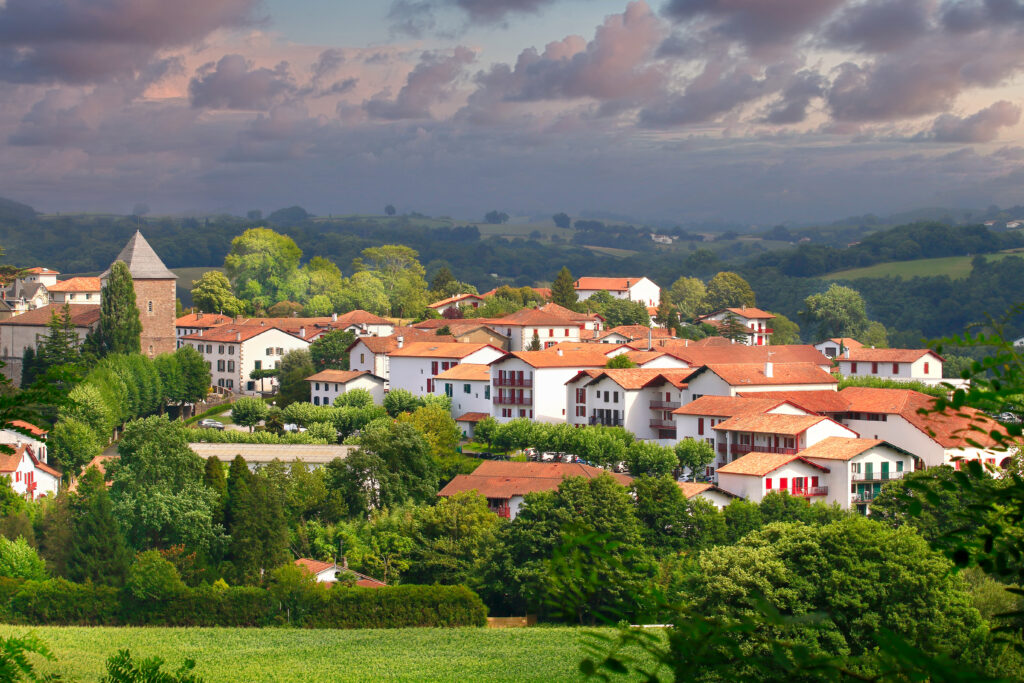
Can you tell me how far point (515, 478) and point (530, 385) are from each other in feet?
40.4

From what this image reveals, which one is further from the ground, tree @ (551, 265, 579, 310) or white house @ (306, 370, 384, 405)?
tree @ (551, 265, 579, 310)

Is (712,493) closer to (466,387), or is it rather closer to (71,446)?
(466,387)

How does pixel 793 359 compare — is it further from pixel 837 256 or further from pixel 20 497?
pixel 837 256

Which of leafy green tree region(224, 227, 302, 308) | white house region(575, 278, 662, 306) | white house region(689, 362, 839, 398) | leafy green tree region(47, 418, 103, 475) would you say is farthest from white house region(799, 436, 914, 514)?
leafy green tree region(224, 227, 302, 308)

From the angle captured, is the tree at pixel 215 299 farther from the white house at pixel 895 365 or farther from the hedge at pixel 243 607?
the hedge at pixel 243 607

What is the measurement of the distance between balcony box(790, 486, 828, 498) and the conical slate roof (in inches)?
1784

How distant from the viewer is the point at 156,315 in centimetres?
7088

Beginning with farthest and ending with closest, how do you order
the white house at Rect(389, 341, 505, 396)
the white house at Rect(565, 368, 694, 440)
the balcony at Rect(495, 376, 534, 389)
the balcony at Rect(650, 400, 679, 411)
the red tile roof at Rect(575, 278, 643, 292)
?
the red tile roof at Rect(575, 278, 643, 292) → the white house at Rect(389, 341, 505, 396) → the balcony at Rect(495, 376, 534, 389) → the white house at Rect(565, 368, 694, 440) → the balcony at Rect(650, 400, 679, 411)

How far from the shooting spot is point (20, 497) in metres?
40.9

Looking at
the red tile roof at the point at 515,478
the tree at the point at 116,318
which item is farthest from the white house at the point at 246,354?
the red tile roof at the point at 515,478

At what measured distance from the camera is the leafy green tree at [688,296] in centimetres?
10475

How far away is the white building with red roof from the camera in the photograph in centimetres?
4081

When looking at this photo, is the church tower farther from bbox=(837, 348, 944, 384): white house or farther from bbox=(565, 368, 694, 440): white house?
bbox=(837, 348, 944, 384): white house

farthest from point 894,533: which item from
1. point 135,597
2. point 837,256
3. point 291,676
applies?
point 837,256
